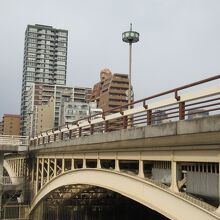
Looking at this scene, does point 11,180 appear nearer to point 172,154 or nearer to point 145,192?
point 145,192

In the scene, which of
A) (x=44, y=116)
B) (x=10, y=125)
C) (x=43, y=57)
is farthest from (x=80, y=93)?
(x=10, y=125)

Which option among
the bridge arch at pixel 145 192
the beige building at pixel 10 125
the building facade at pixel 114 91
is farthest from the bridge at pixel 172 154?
the beige building at pixel 10 125

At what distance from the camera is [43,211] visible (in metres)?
33.6

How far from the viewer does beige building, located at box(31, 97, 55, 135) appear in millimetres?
135250

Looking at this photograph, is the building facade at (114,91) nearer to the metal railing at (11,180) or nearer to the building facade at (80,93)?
the building facade at (80,93)

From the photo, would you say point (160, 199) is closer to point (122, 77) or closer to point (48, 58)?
point (122, 77)

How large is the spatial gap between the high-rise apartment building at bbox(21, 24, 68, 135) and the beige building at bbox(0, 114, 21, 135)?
13.4 feet

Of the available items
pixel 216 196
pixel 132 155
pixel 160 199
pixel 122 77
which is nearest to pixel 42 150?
pixel 132 155

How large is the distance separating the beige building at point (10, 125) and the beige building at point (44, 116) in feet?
134

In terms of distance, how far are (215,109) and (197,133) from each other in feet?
2.19

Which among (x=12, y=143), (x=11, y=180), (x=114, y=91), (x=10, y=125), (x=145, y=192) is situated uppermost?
(x=114, y=91)

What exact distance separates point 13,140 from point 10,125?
14547 centimetres

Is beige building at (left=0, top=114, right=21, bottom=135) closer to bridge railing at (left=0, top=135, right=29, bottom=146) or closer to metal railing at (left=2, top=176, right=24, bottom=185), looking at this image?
metal railing at (left=2, top=176, right=24, bottom=185)

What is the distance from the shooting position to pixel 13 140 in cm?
3612
